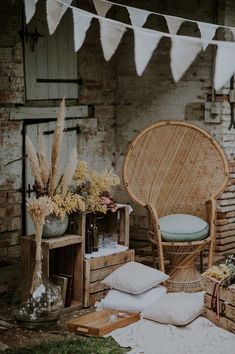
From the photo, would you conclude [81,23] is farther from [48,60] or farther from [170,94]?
[170,94]

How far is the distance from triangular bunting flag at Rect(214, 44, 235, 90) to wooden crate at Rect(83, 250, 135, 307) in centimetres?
236

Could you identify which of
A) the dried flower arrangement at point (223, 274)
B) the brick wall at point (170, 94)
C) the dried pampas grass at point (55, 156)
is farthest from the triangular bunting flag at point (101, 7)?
the brick wall at point (170, 94)

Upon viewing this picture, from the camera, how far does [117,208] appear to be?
5.53 metres

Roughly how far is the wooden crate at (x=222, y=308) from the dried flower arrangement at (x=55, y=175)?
1.13m

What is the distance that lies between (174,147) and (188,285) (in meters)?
1.34

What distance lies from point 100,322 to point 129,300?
1.28 ft

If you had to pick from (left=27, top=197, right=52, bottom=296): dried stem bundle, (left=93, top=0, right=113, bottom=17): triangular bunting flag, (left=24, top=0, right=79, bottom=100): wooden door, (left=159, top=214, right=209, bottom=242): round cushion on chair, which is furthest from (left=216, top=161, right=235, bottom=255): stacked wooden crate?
(left=93, top=0, right=113, bottom=17): triangular bunting flag

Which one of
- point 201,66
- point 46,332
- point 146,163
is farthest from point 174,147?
point 46,332

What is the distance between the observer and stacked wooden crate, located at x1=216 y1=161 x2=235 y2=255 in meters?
6.77

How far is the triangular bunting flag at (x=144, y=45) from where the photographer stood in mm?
3480

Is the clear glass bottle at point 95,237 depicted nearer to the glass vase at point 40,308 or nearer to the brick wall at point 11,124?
the glass vase at point 40,308

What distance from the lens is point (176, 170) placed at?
6316mm

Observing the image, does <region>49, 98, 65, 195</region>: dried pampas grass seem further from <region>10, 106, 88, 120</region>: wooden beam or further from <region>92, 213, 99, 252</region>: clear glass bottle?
<region>10, 106, 88, 120</region>: wooden beam

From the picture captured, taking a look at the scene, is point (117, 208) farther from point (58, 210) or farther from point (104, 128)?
point (104, 128)
